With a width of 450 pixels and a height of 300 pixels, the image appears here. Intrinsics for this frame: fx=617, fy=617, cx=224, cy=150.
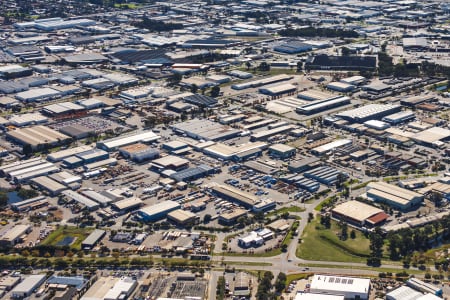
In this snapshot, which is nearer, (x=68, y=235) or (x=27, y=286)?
(x=27, y=286)

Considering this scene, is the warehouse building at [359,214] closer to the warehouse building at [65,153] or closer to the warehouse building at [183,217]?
the warehouse building at [183,217]

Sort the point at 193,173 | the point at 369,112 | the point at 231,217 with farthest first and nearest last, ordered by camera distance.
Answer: the point at 369,112 < the point at 193,173 < the point at 231,217

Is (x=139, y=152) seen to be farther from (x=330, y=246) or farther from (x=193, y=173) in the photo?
(x=330, y=246)

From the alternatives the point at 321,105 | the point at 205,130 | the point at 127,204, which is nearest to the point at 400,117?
the point at 321,105

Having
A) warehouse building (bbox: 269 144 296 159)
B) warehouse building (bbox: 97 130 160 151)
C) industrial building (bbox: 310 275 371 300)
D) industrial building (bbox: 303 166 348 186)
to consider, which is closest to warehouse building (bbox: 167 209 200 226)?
industrial building (bbox: 310 275 371 300)

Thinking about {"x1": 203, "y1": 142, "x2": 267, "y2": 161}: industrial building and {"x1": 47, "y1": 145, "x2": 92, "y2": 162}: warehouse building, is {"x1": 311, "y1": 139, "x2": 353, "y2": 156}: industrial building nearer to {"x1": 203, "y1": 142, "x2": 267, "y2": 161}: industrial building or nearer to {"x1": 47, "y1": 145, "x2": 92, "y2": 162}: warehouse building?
{"x1": 203, "y1": 142, "x2": 267, "y2": 161}: industrial building

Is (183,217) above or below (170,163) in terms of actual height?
below

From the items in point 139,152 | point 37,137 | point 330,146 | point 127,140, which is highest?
point 37,137
